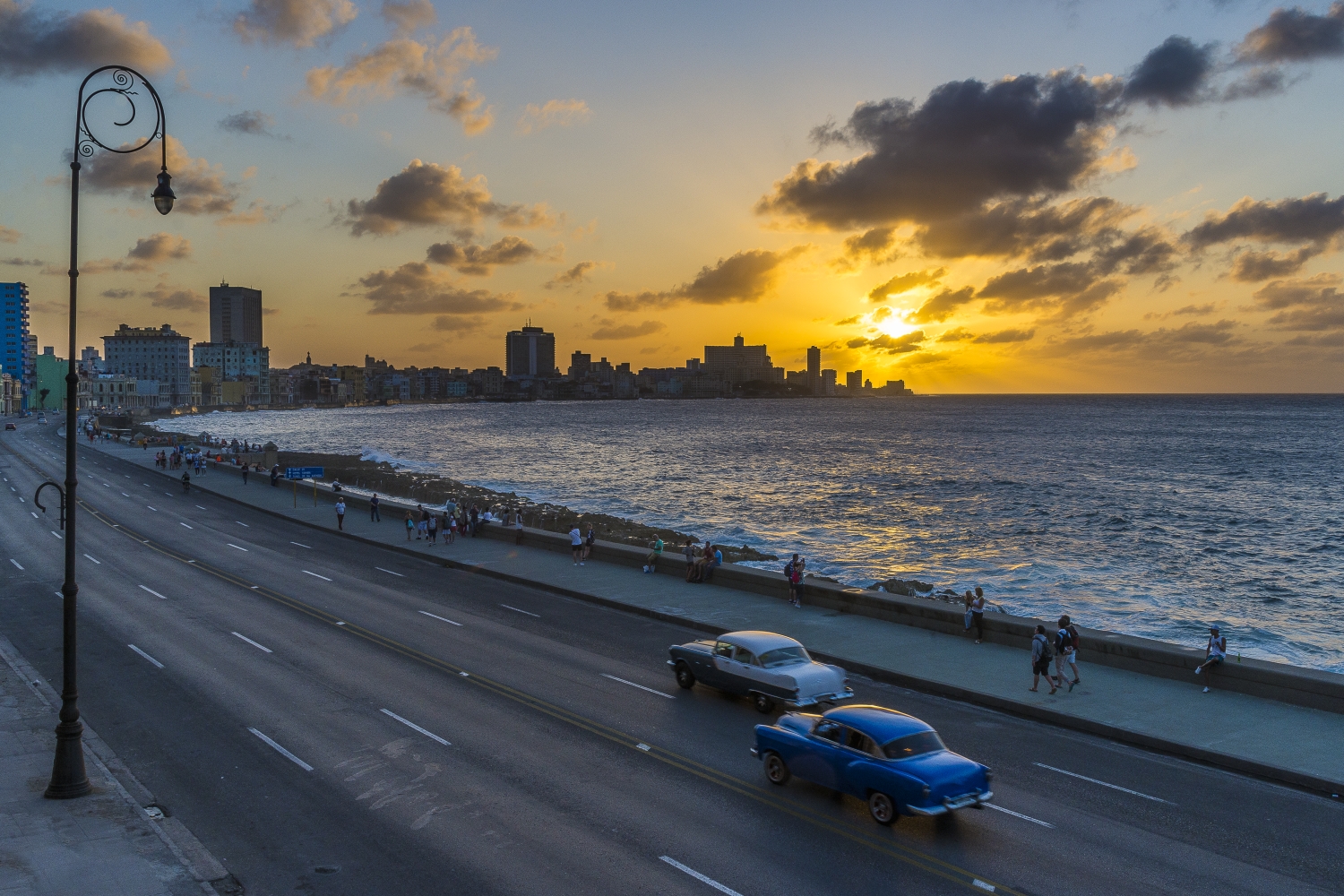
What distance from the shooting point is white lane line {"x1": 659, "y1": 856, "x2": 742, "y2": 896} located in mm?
9992

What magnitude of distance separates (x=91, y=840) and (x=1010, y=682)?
16298 millimetres

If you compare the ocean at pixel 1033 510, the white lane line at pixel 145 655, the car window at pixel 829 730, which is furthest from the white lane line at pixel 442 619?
the ocean at pixel 1033 510

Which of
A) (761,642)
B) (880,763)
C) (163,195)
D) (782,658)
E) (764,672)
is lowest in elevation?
(764,672)

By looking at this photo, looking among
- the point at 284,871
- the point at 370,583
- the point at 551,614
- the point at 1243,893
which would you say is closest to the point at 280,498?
the point at 370,583

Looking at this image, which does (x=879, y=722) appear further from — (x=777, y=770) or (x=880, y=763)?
(x=777, y=770)

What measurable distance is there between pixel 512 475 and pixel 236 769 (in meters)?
76.4

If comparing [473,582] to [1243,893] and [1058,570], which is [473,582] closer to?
[1243,893]

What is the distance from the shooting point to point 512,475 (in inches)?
3519

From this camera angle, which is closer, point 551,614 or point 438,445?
point 551,614

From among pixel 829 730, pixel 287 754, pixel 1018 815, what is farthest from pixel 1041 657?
pixel 287 754

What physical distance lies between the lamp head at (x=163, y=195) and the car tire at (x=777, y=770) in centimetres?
1274

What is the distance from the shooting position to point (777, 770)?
1309cm

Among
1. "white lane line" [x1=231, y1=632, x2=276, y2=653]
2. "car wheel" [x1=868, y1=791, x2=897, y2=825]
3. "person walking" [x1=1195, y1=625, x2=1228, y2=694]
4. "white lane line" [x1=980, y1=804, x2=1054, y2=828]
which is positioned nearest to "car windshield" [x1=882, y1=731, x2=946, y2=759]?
"car wheel" [x1=868, y1=791, x2=897, y2=825]

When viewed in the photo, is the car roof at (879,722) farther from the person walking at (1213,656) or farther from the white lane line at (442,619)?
the white lane line at (442,619)
